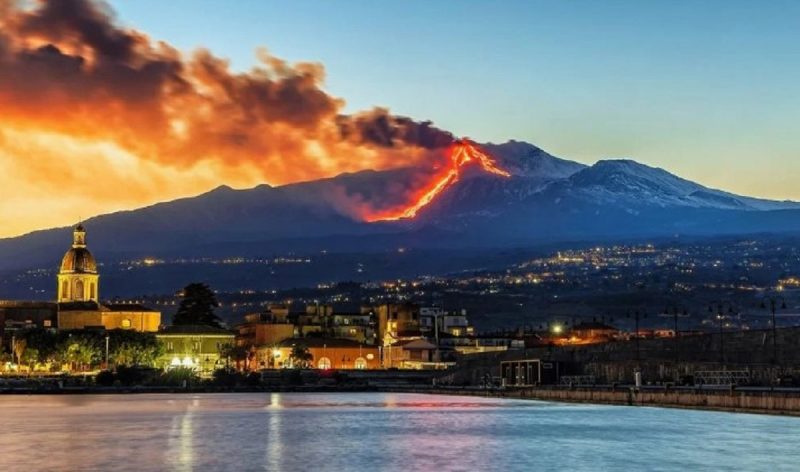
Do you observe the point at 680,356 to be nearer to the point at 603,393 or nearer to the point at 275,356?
the point at 603,393

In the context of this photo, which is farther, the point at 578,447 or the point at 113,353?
the point at 113,353

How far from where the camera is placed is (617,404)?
97.4 m

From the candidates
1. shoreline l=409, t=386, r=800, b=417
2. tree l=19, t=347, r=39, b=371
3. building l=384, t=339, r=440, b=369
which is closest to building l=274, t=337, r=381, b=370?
building l=384, t=339, r=440, b=369

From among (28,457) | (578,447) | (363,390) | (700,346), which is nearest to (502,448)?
(578,447)

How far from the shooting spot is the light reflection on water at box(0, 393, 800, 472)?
154 feet

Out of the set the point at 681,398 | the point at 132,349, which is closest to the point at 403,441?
the point at 681,398

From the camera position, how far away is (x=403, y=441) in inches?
2339

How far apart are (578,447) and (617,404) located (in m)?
44.1

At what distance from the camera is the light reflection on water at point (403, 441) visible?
4706 cm

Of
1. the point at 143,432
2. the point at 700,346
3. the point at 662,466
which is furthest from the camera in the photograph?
the point at 700,346

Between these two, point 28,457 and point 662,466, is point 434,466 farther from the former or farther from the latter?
point 28,457

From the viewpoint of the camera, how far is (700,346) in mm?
101000

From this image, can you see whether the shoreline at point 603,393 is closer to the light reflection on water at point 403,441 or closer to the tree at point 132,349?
the light reflection on water at point 403,441

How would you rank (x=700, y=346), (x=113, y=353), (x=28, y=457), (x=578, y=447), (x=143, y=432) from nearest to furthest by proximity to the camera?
(x=28, y=457)
(x=578, y=447)
(x=143, y=432)
(x=700, y=346)
(x=113, y=353)
